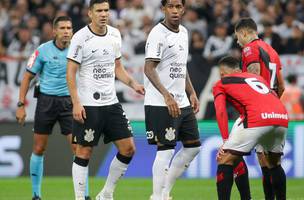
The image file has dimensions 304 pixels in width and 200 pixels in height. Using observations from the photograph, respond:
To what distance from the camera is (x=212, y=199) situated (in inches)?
487

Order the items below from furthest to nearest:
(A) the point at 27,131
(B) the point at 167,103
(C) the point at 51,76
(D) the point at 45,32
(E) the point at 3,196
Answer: (D) the point at 45,32 → (A) the point at 27,131 → (E) the point at 3,196 → (C) the point at 51,76 → (B) the point at 167,103

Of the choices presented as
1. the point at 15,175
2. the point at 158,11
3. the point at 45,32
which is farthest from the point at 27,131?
the point at 158,11

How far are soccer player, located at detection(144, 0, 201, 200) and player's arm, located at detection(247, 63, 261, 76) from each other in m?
0.86

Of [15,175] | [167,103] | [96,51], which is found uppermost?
[96,51]

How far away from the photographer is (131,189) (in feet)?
46.8

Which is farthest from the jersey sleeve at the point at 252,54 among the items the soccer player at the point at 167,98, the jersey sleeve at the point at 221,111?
the jersey sleeve at the point at 221,111

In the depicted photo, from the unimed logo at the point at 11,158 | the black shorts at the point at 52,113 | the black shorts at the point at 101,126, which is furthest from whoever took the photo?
the unimed logo at the point at 11,158

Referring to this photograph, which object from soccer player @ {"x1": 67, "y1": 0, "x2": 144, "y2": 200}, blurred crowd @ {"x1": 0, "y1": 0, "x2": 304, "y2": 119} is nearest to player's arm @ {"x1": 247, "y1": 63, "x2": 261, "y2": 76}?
soccer player @ {"x1": 67, "y1": 0, "x2": 144, "y2": 200}

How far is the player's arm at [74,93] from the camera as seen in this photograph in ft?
33.7

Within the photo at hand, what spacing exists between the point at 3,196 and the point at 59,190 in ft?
3.78

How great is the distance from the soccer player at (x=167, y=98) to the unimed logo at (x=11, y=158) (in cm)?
650

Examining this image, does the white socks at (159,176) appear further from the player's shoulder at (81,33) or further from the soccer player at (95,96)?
the player's shoulder at (81,33)

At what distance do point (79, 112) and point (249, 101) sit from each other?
2.11 m

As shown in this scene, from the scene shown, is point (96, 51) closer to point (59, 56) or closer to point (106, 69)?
point (106, 69)
